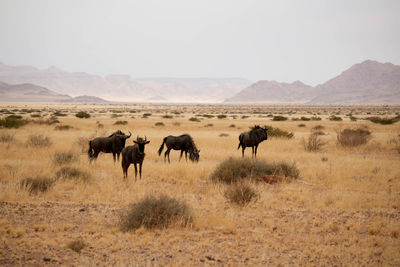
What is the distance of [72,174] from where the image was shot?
1180 cm

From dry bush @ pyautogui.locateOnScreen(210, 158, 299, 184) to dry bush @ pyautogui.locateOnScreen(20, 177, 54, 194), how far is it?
17.0 feet

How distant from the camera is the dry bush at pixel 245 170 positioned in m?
12.1

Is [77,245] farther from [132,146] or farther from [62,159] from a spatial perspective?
[62,159]

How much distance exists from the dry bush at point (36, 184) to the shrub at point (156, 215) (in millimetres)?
3785

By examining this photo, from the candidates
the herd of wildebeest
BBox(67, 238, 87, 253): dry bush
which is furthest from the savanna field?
the herd of wildebeest

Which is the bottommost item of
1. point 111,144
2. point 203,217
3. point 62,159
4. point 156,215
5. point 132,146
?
point 203,217

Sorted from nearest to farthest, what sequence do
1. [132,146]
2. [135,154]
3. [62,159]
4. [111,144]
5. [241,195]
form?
[241,195]
[135,154]
[132,146]
[62,159]
[111,144]

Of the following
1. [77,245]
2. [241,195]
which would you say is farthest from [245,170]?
[77,245]

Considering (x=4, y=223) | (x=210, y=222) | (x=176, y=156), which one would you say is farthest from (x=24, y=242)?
(x=176, y=156)

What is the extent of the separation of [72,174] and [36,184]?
5.29 ft

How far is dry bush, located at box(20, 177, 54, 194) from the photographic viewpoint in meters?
10.0

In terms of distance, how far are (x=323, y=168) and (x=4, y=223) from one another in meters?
11.4

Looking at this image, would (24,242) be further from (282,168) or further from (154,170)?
(282,168)

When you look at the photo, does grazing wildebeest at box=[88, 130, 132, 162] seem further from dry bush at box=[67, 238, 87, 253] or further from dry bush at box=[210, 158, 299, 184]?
dry bush at box=[67, 238, 87, 253]
